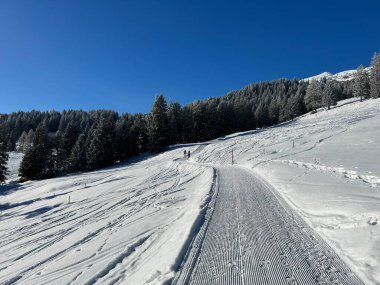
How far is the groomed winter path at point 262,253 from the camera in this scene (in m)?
5.43

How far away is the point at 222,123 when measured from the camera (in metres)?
77.1

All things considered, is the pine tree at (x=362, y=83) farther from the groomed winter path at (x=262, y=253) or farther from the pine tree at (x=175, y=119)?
the groomed winter path at (x=262, y=253)

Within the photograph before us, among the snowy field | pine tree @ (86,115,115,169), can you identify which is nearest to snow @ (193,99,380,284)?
the snowy field

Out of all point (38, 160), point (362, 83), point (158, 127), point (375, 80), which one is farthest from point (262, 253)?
point (362, 83)

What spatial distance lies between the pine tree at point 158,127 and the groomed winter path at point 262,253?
4771 cm

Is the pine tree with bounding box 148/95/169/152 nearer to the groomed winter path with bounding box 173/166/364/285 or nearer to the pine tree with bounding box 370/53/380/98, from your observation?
the groomed winter path with bounding box 173/166/364/285

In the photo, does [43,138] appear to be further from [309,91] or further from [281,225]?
[309,91]

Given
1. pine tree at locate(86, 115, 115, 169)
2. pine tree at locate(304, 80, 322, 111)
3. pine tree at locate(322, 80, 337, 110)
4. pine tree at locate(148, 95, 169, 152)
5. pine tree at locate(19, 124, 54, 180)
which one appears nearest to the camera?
pine tree at locate(19, 124, 54, 180)

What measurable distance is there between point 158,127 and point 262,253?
52853mm

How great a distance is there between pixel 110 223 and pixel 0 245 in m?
5.46

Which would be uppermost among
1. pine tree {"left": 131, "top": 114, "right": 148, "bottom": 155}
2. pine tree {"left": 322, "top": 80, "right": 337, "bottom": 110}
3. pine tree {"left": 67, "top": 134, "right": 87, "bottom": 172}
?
pine tree {"left": 322, "top": 80, "right": 337, "bottom": 110}

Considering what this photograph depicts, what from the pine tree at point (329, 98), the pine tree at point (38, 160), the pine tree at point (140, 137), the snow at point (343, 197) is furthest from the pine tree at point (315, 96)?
the pine tree at point (38, 160)

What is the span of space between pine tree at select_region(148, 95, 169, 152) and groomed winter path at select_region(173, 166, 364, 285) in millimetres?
47710

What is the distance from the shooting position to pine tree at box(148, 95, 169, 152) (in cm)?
5778
